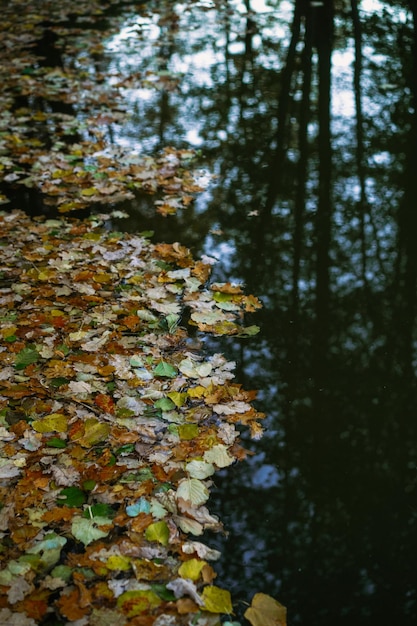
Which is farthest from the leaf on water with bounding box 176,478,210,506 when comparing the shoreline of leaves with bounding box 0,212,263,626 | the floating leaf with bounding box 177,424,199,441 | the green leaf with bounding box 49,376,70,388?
the green leaf with bounding box 49,376,70,388

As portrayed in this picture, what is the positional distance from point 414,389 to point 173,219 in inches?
92.6

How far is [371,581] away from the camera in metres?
2.37

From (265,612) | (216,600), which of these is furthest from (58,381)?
(265,612)

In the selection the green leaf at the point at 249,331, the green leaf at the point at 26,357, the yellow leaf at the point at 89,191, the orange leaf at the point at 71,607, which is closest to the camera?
the orange leaf at the point at 71,607

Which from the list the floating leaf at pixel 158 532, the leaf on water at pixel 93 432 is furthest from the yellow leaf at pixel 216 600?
the leaf on water at pixel 93 432

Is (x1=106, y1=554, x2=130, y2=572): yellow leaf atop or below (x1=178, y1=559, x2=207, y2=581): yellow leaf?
atop

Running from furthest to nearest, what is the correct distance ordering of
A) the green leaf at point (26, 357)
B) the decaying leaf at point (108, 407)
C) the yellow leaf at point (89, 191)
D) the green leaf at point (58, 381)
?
the yellow leaf at point (89, 191) → the green leaf at point (26, 357) → the green leaf at point (58, 381) → the decaying leaf at point (108, 407)

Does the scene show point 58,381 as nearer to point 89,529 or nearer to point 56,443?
point 56,443

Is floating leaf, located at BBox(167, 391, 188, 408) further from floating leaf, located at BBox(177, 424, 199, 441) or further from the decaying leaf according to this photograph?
floating leaf, located at BBox(177, 424, 199, 441)

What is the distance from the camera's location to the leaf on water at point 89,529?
2447mm

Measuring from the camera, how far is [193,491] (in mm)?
2662

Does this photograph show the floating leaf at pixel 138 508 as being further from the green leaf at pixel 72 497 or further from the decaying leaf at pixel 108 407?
the green leaf at pixel 72 497

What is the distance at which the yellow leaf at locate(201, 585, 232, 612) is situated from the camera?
2.23 metres

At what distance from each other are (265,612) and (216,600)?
0.18m
